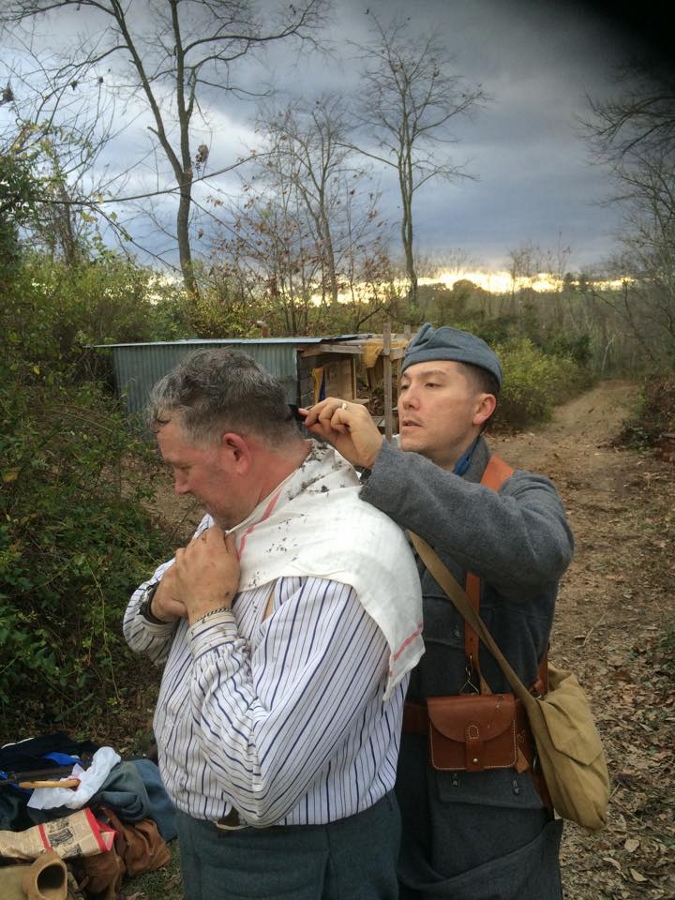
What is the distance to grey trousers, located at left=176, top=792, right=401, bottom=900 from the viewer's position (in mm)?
1418

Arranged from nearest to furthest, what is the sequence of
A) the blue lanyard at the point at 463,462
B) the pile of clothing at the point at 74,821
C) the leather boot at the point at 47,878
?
1. the blue lanyard at the point at 463,462
2. the leather boot at the point at 47,878
3. the pile of clothing at the point at 74,821

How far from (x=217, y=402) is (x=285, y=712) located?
67 centimetres

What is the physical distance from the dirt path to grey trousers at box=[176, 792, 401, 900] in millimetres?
2625

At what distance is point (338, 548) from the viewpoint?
4.57ft

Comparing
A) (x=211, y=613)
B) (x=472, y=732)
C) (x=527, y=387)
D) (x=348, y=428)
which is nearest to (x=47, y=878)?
(x=472, y=732)

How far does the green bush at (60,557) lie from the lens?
4.58 meters

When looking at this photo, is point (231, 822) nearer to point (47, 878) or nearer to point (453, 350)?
point (453, 350)

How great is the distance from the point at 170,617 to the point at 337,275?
1753 centimetres

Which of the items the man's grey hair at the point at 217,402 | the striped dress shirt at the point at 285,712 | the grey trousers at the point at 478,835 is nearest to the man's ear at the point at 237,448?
the man's grey hair at the point at 217,402

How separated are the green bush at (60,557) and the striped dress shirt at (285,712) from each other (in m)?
3.21

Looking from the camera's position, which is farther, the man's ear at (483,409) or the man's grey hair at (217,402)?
the man's ear at (483,409)

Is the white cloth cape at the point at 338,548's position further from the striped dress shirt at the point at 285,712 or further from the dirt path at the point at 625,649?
the dirt path at the point at 625,649

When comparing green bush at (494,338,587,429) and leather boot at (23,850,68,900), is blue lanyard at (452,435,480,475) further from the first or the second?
green bush at (494,338,587,429)

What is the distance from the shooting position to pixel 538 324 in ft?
93.6
